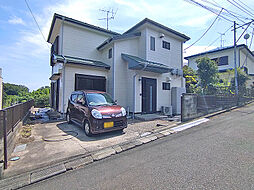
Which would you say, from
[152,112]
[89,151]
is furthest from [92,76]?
[89,151]

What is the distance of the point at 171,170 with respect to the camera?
2.63 m

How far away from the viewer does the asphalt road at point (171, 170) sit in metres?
2.23

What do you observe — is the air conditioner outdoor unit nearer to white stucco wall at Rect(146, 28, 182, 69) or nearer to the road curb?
white stucco wall at Rect(146, 28, 182, 69)

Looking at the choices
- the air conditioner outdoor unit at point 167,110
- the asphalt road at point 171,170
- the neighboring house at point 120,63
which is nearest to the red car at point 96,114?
the asphalt road at point 171,170

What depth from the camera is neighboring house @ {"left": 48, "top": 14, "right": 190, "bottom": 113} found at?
8.02 meters

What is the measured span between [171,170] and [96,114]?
2.75 meters

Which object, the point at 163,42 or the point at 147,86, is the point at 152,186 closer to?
the point at 147,86

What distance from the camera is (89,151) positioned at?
3.57m

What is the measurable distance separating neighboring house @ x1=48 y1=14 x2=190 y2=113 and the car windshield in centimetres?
276

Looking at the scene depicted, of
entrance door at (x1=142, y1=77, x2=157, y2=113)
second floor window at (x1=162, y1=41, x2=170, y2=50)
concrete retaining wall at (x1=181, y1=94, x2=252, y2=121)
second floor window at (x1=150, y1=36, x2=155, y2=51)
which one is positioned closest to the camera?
concrete retaining wall at (x1=181, y1=94, x2=252, y2=121)

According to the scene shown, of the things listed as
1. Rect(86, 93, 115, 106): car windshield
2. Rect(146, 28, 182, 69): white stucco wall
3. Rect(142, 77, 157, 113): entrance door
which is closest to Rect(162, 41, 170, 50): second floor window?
Rect(146, 28, 182, 69): white stucco wall

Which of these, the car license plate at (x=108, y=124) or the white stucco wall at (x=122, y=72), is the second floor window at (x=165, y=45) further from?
the car license plate at (x=108, y=124)

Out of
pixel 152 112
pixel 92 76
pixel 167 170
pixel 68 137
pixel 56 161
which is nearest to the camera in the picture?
pixel 167 170

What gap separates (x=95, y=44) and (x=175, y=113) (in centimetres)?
774
